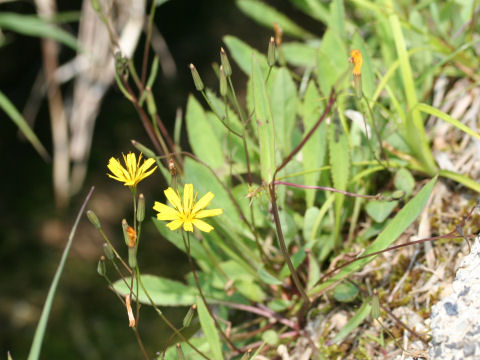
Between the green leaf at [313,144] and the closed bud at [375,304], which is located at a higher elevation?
the green leaf at [313,144]

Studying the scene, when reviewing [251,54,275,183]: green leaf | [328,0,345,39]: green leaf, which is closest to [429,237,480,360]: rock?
[251,54,275,183]: green leaf

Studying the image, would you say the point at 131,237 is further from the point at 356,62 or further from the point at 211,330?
the point at 356,62

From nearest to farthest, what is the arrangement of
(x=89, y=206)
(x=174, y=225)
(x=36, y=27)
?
(x=174, y=225) < (x=36, y=27) < (x=89, y=206)

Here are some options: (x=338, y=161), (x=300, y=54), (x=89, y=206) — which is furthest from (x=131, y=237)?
(x=89, y=206)

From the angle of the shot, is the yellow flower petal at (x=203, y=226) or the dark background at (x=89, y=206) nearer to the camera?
the yellow flower petal at (x=203, y=226)

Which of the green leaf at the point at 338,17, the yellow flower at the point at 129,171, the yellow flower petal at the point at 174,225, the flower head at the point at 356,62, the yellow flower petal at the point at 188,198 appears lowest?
the yellow flower petal at the point at 174,225

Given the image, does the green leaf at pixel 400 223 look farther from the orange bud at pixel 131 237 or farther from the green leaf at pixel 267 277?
the orange bud at pixel 131 237

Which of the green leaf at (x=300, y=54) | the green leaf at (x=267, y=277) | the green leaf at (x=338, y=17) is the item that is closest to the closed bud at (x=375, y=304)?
the green leaf at (x=267, y=277)
